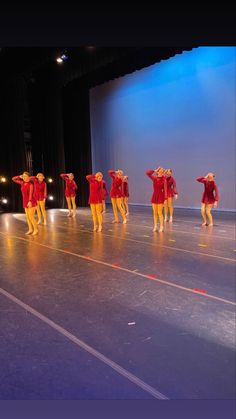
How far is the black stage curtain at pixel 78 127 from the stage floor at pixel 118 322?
9253 millimetres

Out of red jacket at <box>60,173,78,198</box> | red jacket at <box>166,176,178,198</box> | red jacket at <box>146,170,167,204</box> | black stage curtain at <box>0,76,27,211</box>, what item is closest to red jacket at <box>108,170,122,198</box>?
red jacket at <box>166,176,178,198</box>

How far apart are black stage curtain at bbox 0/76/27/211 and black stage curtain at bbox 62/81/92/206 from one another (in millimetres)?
2411

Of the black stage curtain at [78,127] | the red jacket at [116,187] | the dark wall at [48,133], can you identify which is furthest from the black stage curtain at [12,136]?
the red jacket at [116,187]

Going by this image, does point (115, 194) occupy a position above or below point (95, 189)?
below

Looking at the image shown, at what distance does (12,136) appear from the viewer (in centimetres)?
1332

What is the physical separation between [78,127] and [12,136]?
298cm

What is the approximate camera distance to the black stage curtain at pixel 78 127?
1501cm

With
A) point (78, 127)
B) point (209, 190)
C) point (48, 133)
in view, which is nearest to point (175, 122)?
point (78, 127)

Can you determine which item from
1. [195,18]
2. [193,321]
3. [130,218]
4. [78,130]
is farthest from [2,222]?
[195,18]

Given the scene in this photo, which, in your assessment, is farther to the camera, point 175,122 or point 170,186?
point 175,122

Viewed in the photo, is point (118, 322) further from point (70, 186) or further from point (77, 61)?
point (77, 61)

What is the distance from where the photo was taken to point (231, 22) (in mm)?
1756

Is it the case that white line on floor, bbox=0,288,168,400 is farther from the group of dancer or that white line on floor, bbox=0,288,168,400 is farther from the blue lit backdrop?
the blue lit backdrop

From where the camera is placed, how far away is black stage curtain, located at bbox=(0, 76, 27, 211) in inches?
510
